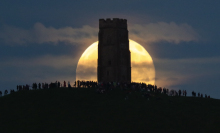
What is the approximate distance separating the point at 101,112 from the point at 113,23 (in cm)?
3302

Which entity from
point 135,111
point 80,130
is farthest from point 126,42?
point 80,130

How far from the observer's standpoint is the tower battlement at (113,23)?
89.4 metres

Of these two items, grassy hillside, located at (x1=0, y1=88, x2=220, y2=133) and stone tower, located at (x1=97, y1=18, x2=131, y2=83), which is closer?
grassy hillside, located at (x1=0, y1=88, x2=220, y2=133)

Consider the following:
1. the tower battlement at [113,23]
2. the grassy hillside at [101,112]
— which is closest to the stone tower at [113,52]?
the tower battlement at [113,23]

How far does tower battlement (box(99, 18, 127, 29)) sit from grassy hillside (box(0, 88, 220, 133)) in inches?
841

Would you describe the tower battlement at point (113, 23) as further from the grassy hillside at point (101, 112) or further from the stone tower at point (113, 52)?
the grassy hillside at point (101, 112)

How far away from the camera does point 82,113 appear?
59875 mm

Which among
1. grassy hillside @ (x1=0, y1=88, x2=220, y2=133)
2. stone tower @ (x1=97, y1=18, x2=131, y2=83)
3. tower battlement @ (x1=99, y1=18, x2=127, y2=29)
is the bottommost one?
grassy hillside @ (x1=0, y1=88, x2=220, y2=133)

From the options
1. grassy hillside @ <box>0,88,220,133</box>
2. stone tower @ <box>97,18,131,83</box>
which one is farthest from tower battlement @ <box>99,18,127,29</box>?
grassy hillside @ <box>0,88,220,133</box>

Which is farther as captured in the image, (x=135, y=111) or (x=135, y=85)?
(x=135, y=85)

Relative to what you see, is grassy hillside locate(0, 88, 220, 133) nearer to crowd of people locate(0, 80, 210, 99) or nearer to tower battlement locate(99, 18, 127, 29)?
crowd of people locate(0, 80, 210, 99)

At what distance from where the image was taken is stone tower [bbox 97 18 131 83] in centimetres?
8906

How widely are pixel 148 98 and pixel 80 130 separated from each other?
1578 centimetres

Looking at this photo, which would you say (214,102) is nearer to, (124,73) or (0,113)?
(124,73)
